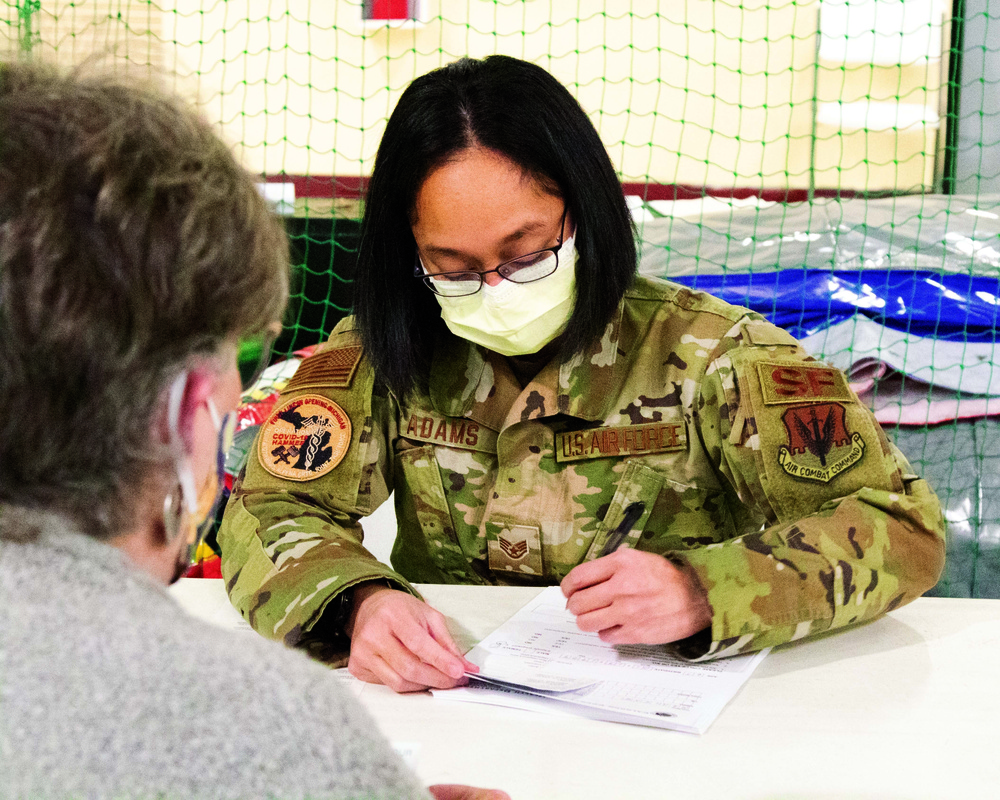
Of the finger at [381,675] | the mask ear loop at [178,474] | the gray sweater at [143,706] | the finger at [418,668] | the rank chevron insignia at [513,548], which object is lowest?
the rank chevron insignia at [513,548]

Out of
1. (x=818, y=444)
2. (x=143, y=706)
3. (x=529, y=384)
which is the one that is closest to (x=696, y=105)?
(x=529, y=384)

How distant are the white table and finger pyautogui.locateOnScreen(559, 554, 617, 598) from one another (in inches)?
6.0

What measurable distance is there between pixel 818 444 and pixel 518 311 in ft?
1.42

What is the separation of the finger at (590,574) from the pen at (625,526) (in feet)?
0.88

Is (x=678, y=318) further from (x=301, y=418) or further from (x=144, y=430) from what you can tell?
(x=144, y=430)

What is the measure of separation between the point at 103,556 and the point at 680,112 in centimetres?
345

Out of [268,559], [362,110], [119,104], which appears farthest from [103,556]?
[362,110]

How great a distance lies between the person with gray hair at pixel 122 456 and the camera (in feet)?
1.59

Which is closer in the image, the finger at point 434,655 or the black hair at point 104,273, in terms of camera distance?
the black hair at point 104,273

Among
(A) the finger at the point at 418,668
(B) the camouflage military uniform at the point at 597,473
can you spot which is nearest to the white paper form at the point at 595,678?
(A) the finger at the point at 418,668

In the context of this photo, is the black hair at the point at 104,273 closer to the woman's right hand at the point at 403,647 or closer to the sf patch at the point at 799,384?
the woman's right hand at the point at 403,647

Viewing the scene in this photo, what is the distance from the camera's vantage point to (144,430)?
58cm

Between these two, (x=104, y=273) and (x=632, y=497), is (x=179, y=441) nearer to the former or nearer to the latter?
(x=104, y=273)

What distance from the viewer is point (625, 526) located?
139 cm
